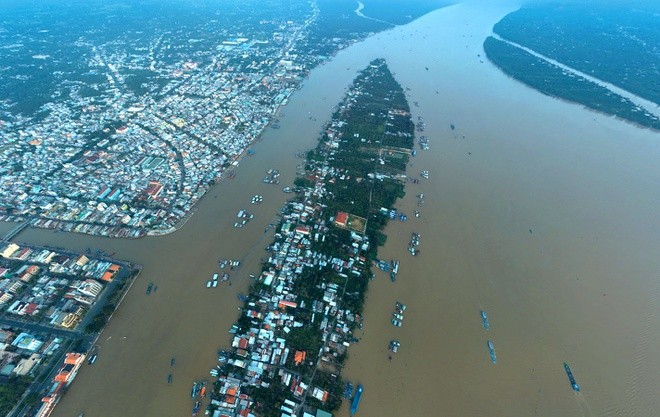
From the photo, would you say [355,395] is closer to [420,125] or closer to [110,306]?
[110,306]

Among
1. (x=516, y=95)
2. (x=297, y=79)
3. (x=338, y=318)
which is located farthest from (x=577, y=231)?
(x=297, y=79)

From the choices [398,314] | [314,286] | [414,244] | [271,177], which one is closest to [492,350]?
[398,314]

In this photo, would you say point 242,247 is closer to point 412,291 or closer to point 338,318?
point 338,318

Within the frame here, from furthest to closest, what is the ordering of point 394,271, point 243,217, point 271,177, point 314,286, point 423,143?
point 423,143
point 271,177
point 243,217
point 394,271
point 314,286

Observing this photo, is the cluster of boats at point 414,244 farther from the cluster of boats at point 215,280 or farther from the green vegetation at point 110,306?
the green vegetation at point 110,306

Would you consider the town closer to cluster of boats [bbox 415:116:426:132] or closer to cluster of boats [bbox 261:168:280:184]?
cluster of boats [bbox 261:168:280:184]

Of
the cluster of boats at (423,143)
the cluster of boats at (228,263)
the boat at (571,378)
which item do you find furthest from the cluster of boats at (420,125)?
the boat at (571,378)

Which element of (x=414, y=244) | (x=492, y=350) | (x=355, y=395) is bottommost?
(x=355, y=395)
